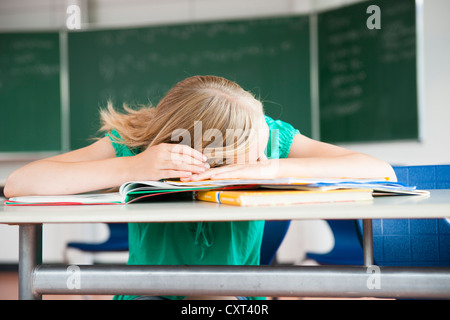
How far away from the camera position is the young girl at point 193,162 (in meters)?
0.81

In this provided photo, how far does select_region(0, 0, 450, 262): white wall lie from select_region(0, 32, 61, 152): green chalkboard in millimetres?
156

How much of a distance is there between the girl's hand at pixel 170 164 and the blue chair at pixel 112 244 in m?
1.46

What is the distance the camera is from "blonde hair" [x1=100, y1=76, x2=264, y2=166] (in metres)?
0.91

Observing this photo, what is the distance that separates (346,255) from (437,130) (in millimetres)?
1598

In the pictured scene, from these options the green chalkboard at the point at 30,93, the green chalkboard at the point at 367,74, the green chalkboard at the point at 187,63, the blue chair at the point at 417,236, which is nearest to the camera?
the blue chair at the point at 417,236

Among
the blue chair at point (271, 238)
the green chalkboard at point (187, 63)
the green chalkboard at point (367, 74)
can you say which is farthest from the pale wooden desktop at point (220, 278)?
the green chalkboard at point (187, 63)

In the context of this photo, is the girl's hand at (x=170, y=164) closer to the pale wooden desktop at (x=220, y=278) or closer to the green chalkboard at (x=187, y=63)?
the pale wooden desktop at (x=220, y=278)

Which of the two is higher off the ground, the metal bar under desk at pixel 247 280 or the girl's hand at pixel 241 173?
the girl's hand at pixel 241 173

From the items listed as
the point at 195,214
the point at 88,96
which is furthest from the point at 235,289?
the point at 88,96

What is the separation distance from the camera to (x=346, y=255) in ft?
5.94

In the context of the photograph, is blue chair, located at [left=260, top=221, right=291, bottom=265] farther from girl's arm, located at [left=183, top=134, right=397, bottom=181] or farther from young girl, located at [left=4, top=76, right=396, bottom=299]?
girl's arm, located at [left=183, top=134, right=397, bottom=181]

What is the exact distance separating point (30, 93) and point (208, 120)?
3231mm

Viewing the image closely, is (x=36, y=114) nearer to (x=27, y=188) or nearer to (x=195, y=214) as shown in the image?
(x=27, y=188)
